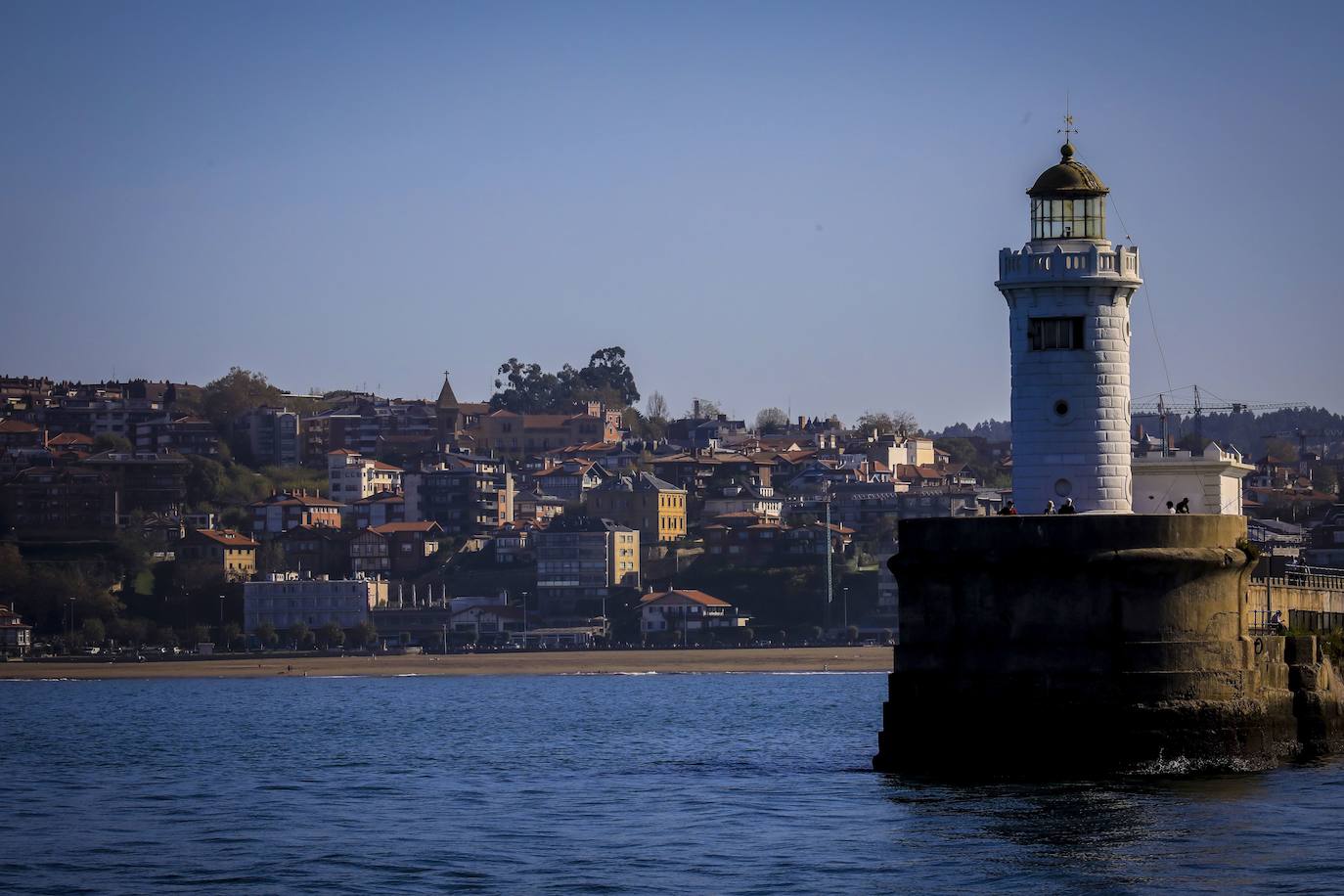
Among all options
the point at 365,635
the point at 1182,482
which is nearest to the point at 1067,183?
the point at 1182,482

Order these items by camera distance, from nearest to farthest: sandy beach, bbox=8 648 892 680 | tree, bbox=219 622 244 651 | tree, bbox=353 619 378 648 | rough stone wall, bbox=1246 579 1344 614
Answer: rough stone wall, bbox=1246 579 1344 614, sandy beach, bbox=8 648 892 680, tree, bbox=353 619 378 648, tree, bbox=219 622 244 651

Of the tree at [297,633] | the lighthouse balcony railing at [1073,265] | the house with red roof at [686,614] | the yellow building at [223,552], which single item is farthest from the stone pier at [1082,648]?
the yellow building at [223,552]

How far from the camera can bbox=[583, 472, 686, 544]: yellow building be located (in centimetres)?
17462

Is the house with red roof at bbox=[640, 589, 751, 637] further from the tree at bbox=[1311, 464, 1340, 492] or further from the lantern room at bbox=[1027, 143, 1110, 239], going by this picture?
the lantern room at bbox=[1027, 143, 1110, 239]

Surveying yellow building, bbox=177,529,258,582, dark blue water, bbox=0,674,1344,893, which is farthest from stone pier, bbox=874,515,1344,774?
yellow building, bbox=177,529,258,582

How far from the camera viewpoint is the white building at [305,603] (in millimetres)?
153875

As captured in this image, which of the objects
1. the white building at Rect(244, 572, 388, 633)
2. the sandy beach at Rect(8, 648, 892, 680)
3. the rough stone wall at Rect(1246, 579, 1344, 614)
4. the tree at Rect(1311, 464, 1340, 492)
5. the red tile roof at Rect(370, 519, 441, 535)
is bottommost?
the sandy beach at Rect(8, 648, 892, 680)

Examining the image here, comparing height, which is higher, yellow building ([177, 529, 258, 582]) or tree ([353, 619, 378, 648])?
yellow building ([177, 529, 258, 582])

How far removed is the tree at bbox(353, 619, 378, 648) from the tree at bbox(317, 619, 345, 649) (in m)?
0.85

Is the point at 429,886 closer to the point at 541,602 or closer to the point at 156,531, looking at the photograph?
the point at 541,602

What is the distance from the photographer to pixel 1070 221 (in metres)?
39.6

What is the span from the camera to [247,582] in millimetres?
157750

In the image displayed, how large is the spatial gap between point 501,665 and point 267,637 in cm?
3097

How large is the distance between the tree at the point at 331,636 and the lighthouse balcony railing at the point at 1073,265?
114m
